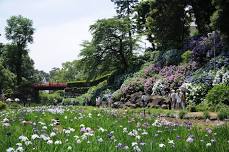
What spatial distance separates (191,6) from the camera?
41.4 m

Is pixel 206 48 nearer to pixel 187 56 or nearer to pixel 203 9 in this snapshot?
pixel 187 56

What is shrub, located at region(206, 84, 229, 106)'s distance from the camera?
Result: 949 inches

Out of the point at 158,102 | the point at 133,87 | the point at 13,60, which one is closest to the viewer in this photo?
the point at 158,102

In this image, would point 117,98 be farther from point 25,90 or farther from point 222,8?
point 25,90

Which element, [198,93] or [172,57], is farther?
[172,57]

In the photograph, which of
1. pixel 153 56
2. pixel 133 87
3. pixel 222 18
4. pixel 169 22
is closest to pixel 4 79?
pixel 153 56

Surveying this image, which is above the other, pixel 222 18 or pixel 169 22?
pixel 169 22

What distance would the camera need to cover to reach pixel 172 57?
3931cm

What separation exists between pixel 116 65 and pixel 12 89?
1233 inches

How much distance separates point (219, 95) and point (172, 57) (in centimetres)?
1477

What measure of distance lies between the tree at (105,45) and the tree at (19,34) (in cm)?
3999

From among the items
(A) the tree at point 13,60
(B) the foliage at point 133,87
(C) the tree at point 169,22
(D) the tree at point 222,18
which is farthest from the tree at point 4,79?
(D) the tree at point 222,18

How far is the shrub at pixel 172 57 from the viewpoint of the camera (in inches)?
1518

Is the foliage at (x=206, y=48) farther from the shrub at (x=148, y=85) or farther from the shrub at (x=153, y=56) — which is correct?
the shrub at (x=153, y=56)
